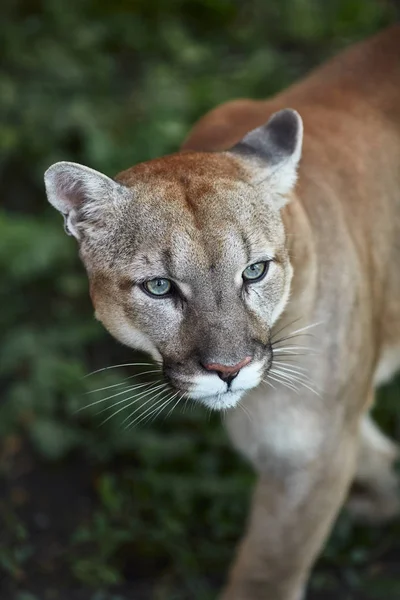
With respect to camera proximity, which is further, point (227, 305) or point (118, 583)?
point (118, 583)

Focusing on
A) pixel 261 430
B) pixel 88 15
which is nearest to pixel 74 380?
pixel 261 430

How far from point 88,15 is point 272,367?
118 inches

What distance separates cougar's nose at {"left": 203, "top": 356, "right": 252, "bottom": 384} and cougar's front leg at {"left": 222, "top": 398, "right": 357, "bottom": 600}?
1.40 feet

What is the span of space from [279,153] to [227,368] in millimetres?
570

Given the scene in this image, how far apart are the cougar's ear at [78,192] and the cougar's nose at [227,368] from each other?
44 cm

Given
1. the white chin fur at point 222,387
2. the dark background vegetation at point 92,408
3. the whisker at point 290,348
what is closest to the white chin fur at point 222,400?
the white chin fur at point 222,387

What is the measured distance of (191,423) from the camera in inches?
140

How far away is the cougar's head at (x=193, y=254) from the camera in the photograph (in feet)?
7.09

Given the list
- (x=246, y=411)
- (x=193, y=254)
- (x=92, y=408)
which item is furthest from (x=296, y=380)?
(x=92, y=408)

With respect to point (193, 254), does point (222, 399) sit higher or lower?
lower

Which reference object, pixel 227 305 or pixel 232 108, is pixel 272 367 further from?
pixel 232 108

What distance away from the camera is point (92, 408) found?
3.48 meters

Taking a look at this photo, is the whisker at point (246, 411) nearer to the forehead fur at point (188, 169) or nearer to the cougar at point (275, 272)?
the cougar at point (275, 272)

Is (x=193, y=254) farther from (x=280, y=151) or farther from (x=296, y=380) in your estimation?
(x=296, y=380)
